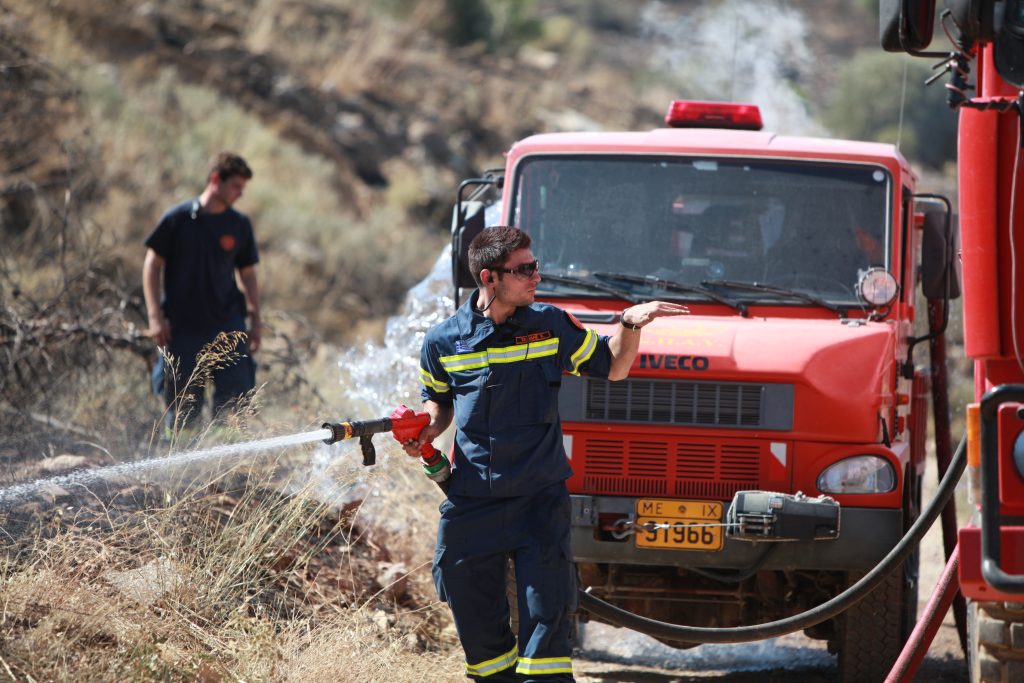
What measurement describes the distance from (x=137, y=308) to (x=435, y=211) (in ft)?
33.1

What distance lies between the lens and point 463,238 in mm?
6285

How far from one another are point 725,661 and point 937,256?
246 cm

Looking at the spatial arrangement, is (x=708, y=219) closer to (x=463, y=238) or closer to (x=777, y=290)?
(x=777, y=290)

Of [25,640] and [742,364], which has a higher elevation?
[742,364]

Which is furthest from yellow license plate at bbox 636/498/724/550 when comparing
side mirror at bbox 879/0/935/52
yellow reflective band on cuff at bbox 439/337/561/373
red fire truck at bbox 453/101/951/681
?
side mirror at bbox 879/0/935/52

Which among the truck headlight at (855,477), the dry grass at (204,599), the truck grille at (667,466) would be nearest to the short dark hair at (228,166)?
the dry grass at (204,599)

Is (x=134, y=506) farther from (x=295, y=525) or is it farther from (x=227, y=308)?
(x=227, y=308)

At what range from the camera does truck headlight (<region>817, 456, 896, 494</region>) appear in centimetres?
550

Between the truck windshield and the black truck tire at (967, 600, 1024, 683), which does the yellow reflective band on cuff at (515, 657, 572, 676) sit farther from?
the truck windshield

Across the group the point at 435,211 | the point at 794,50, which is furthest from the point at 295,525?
the point at 794,50

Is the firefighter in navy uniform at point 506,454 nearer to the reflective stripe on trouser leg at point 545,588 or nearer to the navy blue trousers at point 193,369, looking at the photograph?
the reflective stripe on trouser leg at point 545,588

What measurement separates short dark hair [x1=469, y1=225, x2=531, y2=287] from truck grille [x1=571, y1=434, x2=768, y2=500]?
132cm

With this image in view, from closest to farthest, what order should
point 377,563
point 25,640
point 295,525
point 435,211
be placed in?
1. point 25,640
2. point 295,525
3. point 377,563
4. point 435,211

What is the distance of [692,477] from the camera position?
18.4ft
